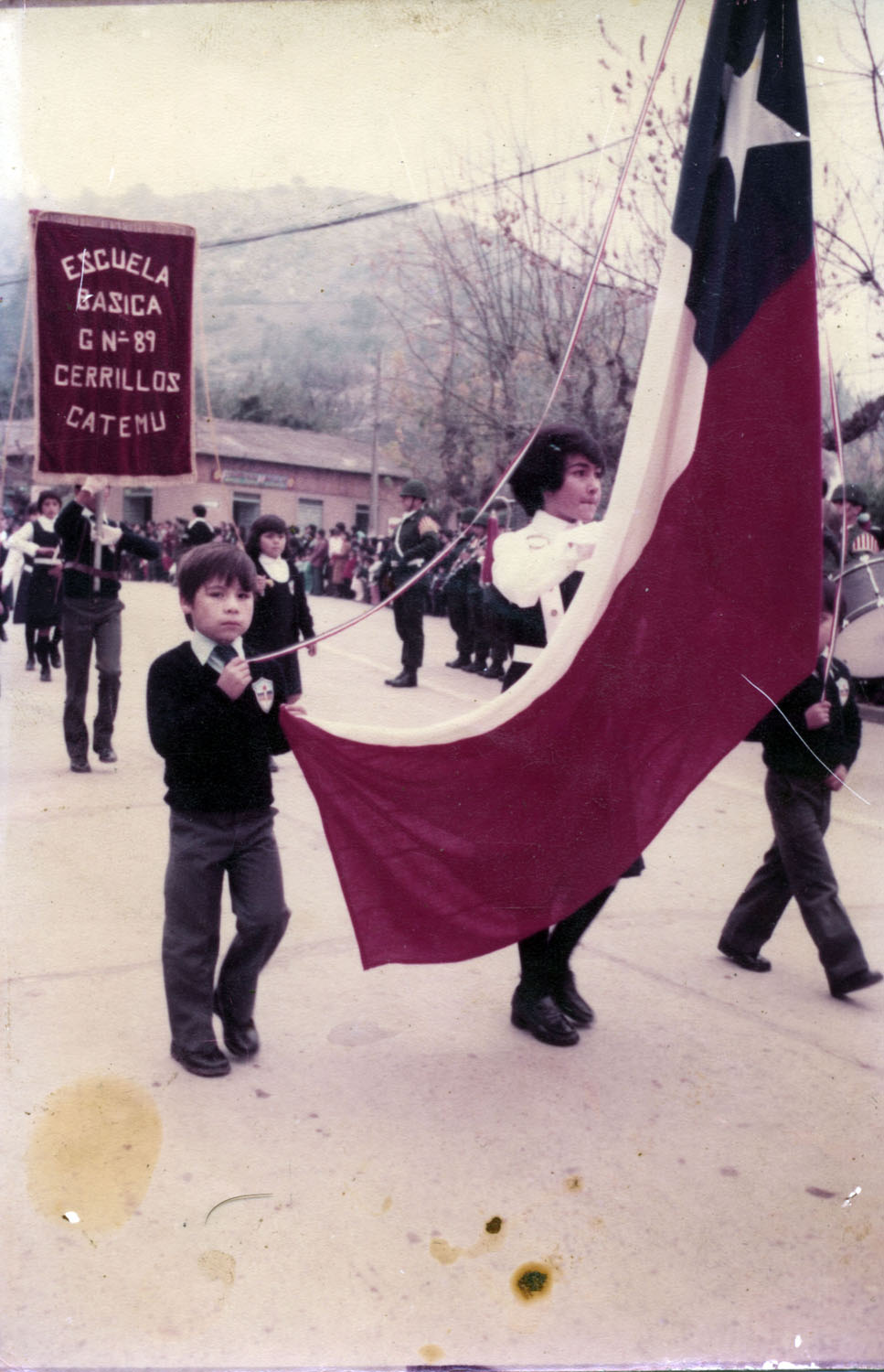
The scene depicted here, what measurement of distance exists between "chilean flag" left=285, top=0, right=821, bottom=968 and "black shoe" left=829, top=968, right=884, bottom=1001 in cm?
128

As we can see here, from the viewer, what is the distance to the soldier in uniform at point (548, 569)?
135 inches

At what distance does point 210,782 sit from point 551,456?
1.31 meters

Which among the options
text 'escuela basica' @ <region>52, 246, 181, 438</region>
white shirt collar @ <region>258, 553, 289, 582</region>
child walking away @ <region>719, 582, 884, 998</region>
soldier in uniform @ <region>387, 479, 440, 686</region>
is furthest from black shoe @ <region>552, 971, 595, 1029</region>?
soldier in uniform @ <region>387, 479, 440, 686</region>

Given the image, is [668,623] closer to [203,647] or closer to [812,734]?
[203,647]

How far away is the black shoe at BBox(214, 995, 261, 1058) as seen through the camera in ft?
10.9

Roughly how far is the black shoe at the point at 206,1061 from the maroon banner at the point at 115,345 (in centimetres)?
181

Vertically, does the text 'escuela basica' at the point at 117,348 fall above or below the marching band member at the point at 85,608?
above

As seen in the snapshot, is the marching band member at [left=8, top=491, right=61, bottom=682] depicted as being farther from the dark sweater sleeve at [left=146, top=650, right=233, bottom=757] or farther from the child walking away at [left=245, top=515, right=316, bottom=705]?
the dark sweater sleeve at [left=146, top=650, right=233, bottom=757]

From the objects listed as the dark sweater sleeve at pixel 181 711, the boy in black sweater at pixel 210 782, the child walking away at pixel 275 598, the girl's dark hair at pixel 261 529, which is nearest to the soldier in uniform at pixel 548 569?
the boy in black sweater at pixel 210 782

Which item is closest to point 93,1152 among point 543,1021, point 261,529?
point 543,1021

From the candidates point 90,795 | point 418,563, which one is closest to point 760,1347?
point 90,795

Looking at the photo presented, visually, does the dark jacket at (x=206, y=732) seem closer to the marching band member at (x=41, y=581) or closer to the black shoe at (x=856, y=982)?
the black shoe at (x=856, y=982)

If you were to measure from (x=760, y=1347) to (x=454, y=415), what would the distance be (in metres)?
13.2

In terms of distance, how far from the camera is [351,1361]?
2.22m
